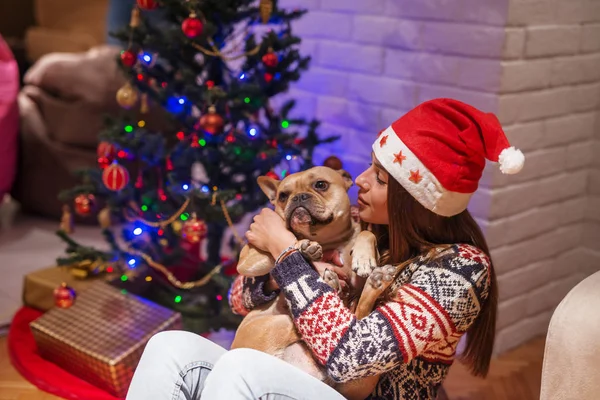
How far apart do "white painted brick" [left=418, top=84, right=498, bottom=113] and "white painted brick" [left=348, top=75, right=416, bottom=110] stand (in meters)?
0.05

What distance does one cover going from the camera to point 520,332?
2.76 meters

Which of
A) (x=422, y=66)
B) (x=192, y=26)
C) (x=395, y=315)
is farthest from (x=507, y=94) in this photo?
A: (x=395, y=315)

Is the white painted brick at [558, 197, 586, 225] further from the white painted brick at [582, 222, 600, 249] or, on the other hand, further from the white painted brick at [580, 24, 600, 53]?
the white painted brick at [580, 24, 600, 53]

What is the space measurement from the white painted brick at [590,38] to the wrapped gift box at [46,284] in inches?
76.0

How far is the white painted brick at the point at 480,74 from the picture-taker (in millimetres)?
2338

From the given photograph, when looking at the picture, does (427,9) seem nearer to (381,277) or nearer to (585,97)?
(585,97)

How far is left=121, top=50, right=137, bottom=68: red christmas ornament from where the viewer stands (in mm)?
Answer: 2449

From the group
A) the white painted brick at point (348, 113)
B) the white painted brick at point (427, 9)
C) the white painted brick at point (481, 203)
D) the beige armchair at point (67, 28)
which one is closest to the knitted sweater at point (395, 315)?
the white painted brick at point (481, 203)

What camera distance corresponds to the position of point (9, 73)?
333 cm

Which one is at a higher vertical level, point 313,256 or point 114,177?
point 313,256

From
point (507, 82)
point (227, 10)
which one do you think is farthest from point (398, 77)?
point (227, 10)

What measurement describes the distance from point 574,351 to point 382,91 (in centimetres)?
145

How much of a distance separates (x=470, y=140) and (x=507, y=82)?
3.07ft

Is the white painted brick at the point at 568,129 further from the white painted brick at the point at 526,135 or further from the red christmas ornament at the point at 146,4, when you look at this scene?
the red christmas ornament at the point at 146,4
